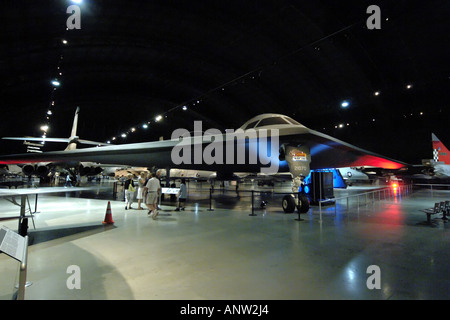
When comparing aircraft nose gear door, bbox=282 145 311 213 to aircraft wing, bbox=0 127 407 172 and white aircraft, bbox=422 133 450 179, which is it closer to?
aircraft wing, bbox=0 127 407 172

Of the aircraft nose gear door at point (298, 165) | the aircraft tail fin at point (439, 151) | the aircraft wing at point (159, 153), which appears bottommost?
the aircraft nose gear door at point (298, 165)

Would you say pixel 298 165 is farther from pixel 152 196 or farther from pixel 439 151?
pixel 439 151

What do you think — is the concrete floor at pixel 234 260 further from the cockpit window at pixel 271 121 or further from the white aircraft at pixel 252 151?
the cockpit window at pixel 271 121

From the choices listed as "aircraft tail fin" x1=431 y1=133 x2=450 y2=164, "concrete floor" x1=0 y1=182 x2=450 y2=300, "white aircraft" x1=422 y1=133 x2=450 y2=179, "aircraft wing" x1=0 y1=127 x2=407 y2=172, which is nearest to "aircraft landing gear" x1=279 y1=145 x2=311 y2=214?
"aircraft wing" x1=0 y1=127 x2=407 y2=172

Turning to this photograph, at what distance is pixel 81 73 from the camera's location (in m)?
16.9

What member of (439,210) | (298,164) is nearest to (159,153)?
(298,164)

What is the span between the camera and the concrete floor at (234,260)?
2.54m

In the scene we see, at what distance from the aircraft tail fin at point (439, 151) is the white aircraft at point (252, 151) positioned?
13058mm

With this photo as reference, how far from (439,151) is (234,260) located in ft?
75.6

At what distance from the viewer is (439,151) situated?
58.5 feet

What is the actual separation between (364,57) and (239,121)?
1336cm

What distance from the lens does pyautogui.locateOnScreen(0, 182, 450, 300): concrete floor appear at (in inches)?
100.0

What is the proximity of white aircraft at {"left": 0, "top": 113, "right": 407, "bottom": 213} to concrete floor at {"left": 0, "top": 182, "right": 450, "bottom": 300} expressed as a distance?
228cm

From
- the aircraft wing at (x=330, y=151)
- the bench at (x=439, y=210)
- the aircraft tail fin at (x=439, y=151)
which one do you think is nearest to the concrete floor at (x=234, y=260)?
the bench at (x=439, y=210)
